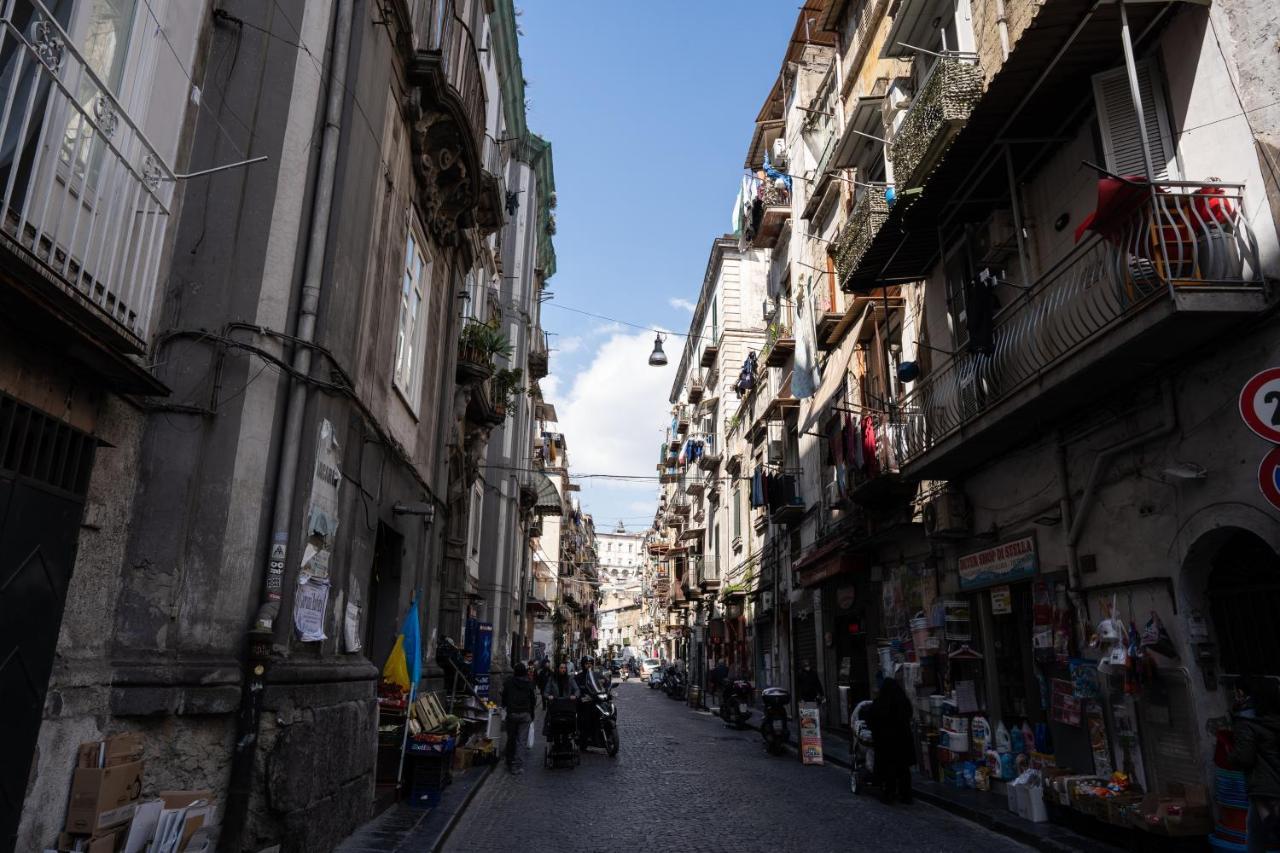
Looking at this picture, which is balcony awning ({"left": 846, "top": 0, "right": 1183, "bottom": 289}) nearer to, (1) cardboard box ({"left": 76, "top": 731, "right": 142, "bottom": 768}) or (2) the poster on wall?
(2) the poster on wall

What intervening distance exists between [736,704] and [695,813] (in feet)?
40.8

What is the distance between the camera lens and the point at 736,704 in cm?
2236

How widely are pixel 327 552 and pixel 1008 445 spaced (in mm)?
8805

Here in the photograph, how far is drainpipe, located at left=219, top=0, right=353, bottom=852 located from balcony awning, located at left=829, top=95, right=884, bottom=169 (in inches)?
441

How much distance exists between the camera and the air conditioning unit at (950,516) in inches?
509

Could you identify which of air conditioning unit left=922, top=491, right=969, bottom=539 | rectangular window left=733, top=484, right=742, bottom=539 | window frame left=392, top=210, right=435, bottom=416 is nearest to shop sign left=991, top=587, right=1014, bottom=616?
air conditioning unit left=922, top=491, right=969, bottom=539

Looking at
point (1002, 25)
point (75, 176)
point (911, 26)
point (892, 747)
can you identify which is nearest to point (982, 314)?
point (1002, 25)

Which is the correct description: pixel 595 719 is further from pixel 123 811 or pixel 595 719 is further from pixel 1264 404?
pixel 1264 404

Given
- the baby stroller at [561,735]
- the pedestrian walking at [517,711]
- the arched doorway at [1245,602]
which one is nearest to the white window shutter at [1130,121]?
the arched doorway at [1245,602]

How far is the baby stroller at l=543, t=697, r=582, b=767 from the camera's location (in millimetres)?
15070

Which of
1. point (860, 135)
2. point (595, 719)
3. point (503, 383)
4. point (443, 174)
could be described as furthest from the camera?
point (503, 383)

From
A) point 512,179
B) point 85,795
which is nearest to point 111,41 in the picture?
point 85,795

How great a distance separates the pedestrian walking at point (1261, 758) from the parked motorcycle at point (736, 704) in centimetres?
1686

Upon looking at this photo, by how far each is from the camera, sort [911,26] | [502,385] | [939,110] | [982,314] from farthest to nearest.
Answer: [502,385] → [911,26] → [939,110] → [982,314]
